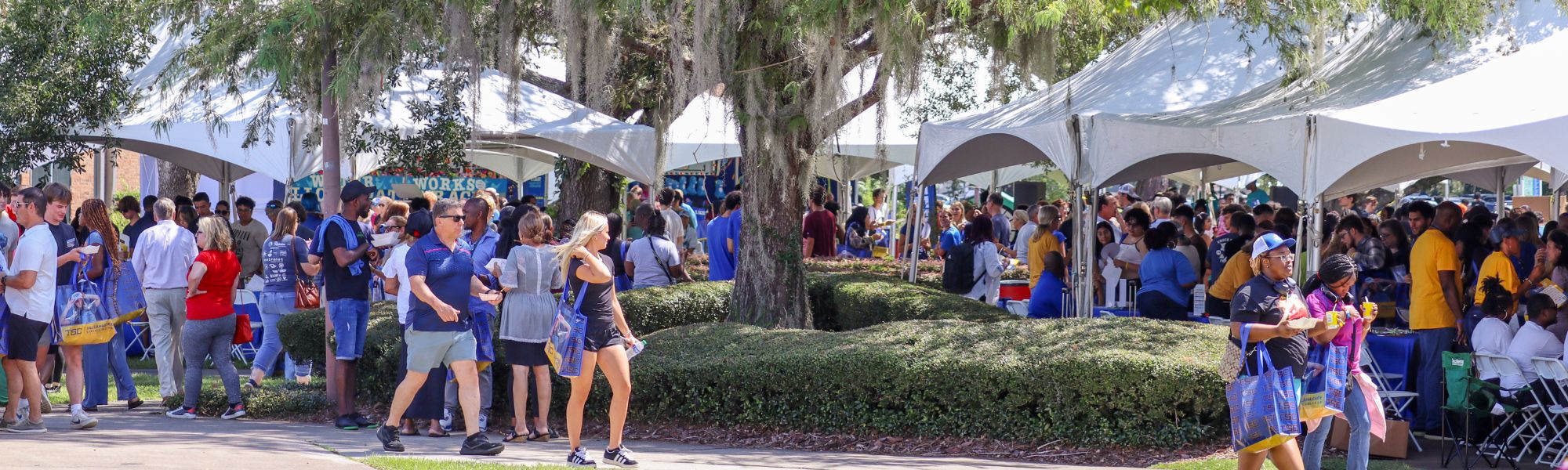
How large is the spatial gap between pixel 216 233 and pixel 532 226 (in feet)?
9.79

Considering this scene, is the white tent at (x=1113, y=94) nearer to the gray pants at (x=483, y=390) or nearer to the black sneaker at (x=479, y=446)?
the gray pants at (x=483, y=390)

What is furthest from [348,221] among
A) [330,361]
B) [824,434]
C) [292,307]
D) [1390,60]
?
[1390,60]

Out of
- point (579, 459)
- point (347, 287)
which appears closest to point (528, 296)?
point (579, 459)

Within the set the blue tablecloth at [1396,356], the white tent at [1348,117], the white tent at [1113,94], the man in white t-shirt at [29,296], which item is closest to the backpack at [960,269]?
the white tent at [1113,94]

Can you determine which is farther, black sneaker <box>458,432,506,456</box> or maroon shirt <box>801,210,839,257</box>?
maroon shirt <box>801,210,839,257</box>

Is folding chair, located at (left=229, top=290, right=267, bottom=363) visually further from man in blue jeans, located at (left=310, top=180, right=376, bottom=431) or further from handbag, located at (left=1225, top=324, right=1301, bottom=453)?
handbag, located at (left=1225, top=324, right=1301, bottom=453)

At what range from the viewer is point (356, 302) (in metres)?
8.87

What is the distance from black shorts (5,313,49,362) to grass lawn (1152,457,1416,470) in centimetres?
652

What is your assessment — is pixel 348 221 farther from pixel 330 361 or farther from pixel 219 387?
pixel 219 387

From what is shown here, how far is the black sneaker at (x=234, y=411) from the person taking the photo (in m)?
9.33

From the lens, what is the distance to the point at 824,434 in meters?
8.62

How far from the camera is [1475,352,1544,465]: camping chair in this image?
7.75 metres

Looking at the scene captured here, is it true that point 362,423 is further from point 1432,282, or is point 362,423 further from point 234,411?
point 1432,282

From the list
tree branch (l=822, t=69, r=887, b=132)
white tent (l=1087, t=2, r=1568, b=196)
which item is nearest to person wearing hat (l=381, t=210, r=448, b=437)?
tree branch (l=822, t=69, r=887, b=132)
